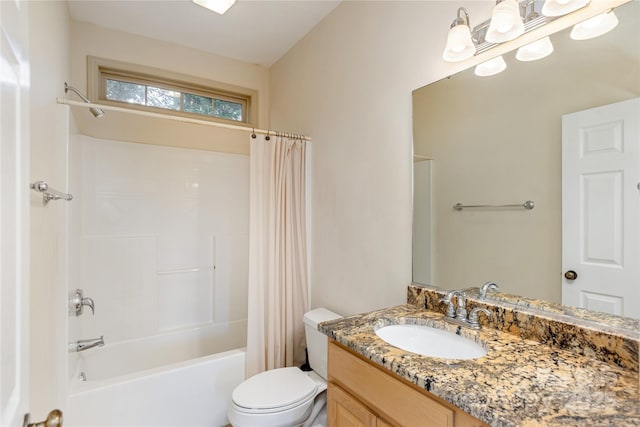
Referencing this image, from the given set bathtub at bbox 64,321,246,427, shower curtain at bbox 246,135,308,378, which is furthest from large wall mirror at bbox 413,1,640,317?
bathtub at bbox 64,321,246,427

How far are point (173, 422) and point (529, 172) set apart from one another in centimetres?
225

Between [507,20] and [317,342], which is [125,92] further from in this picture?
[507,20]

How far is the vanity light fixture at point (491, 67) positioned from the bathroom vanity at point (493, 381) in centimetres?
92

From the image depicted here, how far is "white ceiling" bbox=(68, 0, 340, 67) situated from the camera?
2.09 m

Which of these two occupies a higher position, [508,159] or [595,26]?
[595,26]

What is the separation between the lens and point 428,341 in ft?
4.07

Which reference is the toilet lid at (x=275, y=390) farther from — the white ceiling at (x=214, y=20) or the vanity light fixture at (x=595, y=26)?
the white ceiling at (x=214, y=20)

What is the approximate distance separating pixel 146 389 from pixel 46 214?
1.11m

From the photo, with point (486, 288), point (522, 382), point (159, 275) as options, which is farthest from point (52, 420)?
point (159, 275)

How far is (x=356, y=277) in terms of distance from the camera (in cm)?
191

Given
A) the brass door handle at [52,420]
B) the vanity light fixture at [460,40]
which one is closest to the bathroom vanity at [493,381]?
the brass door handle at [52,420]

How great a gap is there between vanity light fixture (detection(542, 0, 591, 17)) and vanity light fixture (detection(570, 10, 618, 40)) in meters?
Result: 0.05

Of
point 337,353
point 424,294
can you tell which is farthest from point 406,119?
point 337,353

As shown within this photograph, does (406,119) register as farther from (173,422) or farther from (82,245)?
(82,245)
